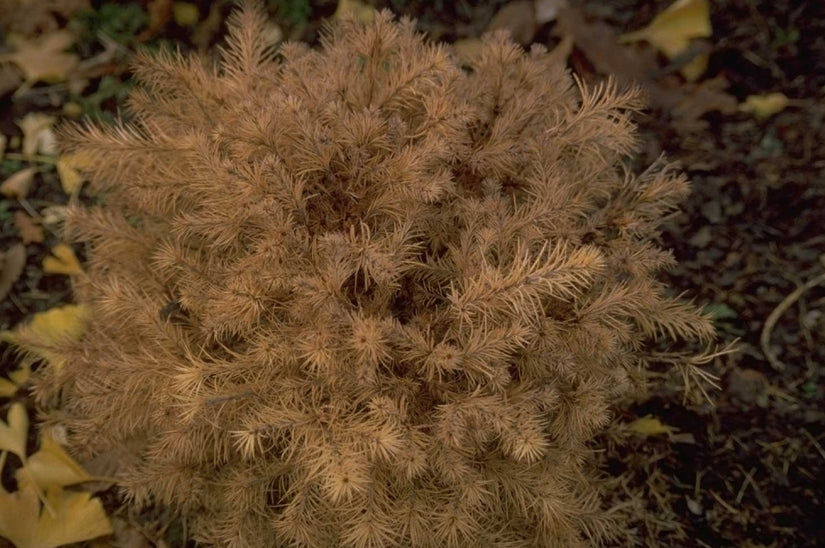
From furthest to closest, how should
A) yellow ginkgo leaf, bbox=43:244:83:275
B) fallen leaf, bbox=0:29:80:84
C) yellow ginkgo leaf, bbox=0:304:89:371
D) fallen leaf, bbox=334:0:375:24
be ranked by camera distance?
1. fallen leaf, bbox=0:29:80:84
2. fallen leaf, bbox=334:0:375:24
3. yellow ginkgo leaf, bbox=43:244:83:275
4. yellow ginkgo leaf, bbox=0:304:89:371

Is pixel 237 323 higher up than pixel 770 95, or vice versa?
pixel 770 95

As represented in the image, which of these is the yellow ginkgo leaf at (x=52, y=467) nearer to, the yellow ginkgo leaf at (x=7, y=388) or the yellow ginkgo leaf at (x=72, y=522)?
the yellow ginkgo leaf at (x=72, y=522)

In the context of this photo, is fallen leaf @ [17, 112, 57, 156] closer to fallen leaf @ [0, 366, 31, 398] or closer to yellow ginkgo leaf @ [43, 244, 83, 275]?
yellow ginkgo leaf @ [43, 244, 83, 275]

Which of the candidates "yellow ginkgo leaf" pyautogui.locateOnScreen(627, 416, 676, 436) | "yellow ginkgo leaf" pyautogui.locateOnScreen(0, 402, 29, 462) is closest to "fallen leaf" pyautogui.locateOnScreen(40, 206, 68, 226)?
"yellow ginkgo leaf" pyautogui.locateOnScreen(0, 402, 29, 462)

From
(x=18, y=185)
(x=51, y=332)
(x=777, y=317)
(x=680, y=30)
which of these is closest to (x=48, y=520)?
(x=51, y=332)

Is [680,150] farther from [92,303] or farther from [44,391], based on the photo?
[44,391]

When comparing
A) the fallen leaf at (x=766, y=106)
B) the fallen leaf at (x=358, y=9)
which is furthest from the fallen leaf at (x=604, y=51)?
the fallen leaf at (x=358, y=9)

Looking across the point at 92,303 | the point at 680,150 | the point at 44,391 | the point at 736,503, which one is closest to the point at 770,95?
the point at 680,150
